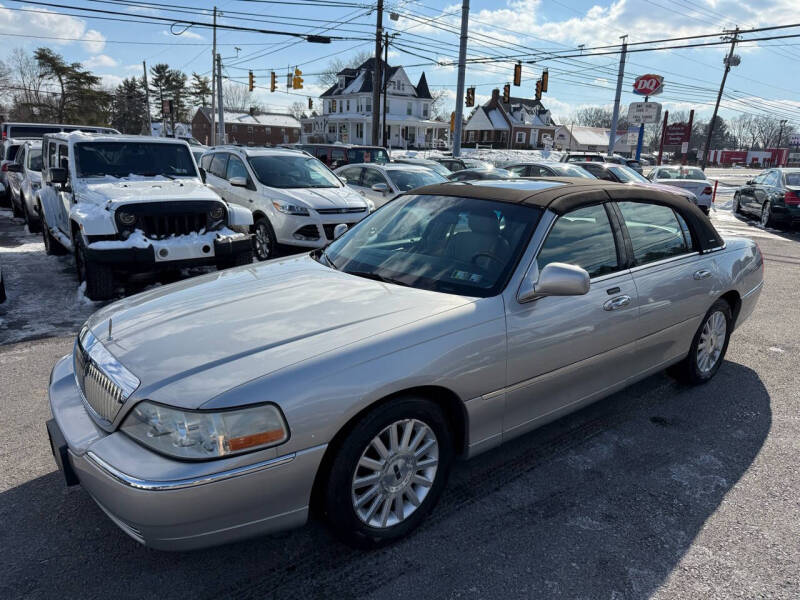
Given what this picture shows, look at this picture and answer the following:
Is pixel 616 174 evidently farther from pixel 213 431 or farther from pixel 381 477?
pixel 213 431

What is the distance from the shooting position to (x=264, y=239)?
9086mm

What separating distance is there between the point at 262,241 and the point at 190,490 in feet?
24.4

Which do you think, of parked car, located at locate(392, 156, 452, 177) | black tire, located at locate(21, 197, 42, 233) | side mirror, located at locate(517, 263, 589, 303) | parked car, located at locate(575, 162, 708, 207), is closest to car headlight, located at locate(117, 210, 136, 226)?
side mirror, located at locate(517, 263, 589, 303)

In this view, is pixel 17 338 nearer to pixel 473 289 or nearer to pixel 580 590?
pixel 473 289

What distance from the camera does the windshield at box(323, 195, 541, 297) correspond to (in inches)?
119

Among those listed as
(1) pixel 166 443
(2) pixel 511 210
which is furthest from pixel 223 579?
(2) pixel 511 210

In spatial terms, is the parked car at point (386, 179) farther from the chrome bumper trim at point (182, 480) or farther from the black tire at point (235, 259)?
the chrome bumper trim at point (182, 480)

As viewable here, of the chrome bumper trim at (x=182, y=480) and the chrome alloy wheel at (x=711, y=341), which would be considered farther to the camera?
the chrome alloy wheel at (x=711, y=341)

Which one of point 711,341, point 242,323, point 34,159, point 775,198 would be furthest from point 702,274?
point 775,198

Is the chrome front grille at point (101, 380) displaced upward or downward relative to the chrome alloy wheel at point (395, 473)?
upward

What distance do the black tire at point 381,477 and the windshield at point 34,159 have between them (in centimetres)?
1007

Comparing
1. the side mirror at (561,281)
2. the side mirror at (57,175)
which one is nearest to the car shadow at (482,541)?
the side mirror at (561,281)

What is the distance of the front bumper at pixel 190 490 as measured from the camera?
202cm

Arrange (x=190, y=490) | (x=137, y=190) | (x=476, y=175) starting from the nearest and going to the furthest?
(x=190, y=490), (x=137, y=190), (x=476, y=175)
